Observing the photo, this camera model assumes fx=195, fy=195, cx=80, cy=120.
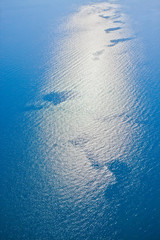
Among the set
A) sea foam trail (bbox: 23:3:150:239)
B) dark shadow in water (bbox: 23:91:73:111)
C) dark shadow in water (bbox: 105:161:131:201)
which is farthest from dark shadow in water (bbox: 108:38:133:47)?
dark shadow in water (bbox: 105:161:131:201)

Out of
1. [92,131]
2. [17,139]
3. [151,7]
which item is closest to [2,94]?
[17,139]

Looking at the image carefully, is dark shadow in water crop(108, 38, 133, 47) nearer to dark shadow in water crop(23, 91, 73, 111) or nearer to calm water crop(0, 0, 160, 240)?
calm water crop(0, 0, 160, 240)

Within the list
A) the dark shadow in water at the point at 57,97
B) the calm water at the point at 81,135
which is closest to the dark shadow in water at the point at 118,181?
the calm water at the point at 81,135

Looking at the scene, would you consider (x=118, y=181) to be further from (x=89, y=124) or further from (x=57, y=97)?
(x=57, y=97)

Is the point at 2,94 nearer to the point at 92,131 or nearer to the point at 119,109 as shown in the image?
the point at 92,131

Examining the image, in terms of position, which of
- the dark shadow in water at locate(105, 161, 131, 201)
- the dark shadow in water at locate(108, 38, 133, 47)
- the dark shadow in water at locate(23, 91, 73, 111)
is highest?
the dark shadow in water at locate(108, 38, 133, 47)
